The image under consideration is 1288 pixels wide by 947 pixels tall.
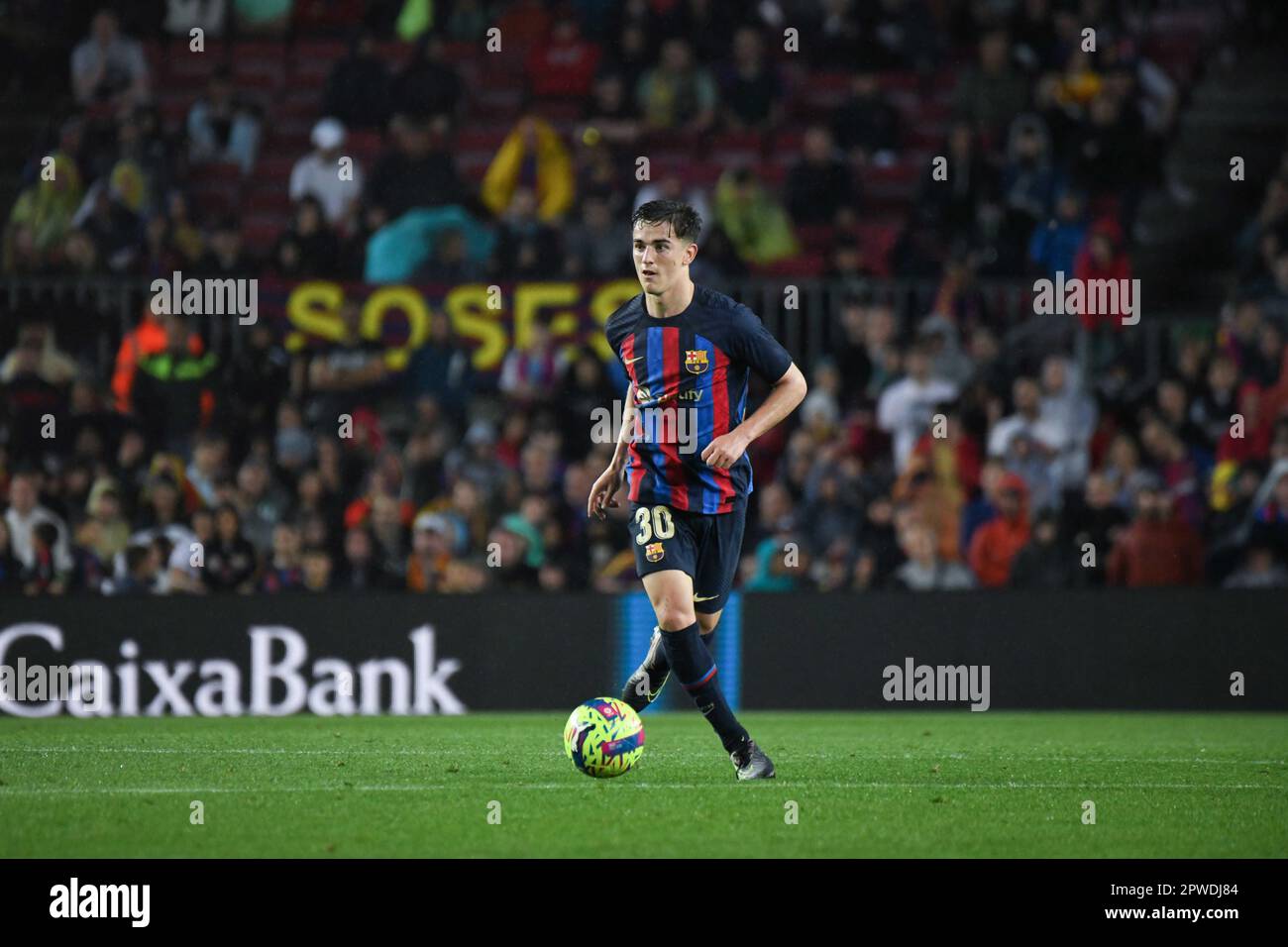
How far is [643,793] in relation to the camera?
26.7 feet

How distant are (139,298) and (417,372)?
2177 millimetres

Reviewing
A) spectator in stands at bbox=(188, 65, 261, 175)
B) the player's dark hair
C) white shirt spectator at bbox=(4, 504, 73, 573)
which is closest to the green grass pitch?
the player's dark hair

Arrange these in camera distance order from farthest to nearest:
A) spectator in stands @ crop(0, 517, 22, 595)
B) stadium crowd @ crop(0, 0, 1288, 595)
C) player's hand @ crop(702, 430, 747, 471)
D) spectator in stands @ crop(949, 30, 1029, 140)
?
spectator in stands @ crop(949, 30, 1029, 140), stadium crowd @ crop(0, 0, 1288, 595), spectator in stands @ crop(0, 517, 22, 595), player's hand @ crop(702, 430, 747, 471)

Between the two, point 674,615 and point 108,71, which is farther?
point 108,71

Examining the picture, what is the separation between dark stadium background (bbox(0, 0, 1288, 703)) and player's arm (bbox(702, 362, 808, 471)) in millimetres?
5867

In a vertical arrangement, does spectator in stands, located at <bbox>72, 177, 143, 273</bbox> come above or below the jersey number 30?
above

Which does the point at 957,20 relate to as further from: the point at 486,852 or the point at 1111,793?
the point at 486,852

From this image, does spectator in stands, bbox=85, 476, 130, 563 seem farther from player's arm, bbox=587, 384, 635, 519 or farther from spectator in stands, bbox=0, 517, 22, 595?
player's arm, bbox=587, 384, 635, 519

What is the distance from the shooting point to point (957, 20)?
769 inches

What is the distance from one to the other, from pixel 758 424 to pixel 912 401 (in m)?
7.42

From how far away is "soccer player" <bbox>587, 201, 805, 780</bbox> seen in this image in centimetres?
829

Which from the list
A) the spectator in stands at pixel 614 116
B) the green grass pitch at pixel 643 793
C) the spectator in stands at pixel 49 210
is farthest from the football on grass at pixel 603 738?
the spectator in stands at pixel 614 116

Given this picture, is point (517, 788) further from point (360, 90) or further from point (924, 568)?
point (360, 90)

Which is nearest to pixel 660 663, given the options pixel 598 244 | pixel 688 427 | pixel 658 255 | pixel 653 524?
pixel 653 524
